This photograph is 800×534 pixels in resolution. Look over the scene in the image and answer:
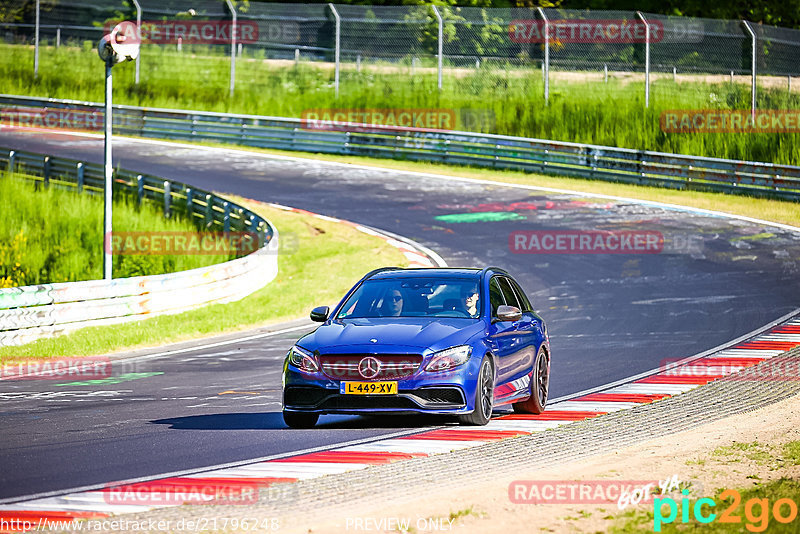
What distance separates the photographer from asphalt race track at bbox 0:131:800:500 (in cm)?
1019

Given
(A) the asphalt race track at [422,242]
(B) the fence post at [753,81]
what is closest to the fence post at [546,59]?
(A) the asphalt race track at [422,242]

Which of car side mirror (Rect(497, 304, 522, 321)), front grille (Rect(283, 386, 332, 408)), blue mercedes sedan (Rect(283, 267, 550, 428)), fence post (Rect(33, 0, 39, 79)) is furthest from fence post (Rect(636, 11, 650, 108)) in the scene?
front grille (Rect(283, 386, 332, 408))

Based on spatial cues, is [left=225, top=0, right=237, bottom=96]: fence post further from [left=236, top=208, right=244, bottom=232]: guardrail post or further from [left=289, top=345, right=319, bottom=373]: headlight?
[left=289, top=345, right=319, bottom=373]: headlight

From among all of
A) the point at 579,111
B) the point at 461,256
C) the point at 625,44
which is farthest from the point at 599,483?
the point at 579,111

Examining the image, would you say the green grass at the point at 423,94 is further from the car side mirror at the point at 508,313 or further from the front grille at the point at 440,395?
the front grille at the point at 440,395

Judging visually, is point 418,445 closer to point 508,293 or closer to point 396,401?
point 396,401

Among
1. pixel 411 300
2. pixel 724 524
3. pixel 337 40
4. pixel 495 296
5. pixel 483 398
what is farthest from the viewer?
pixel 337 40

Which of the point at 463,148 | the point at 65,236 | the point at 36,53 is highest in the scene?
the point at 36,53

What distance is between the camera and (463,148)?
129 ft

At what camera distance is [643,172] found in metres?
35.4

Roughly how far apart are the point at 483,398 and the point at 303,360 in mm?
1653

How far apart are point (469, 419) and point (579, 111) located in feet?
102

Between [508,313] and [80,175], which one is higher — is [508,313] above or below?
above

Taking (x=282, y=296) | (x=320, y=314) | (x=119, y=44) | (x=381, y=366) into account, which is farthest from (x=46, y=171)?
(x=381, y=366)
